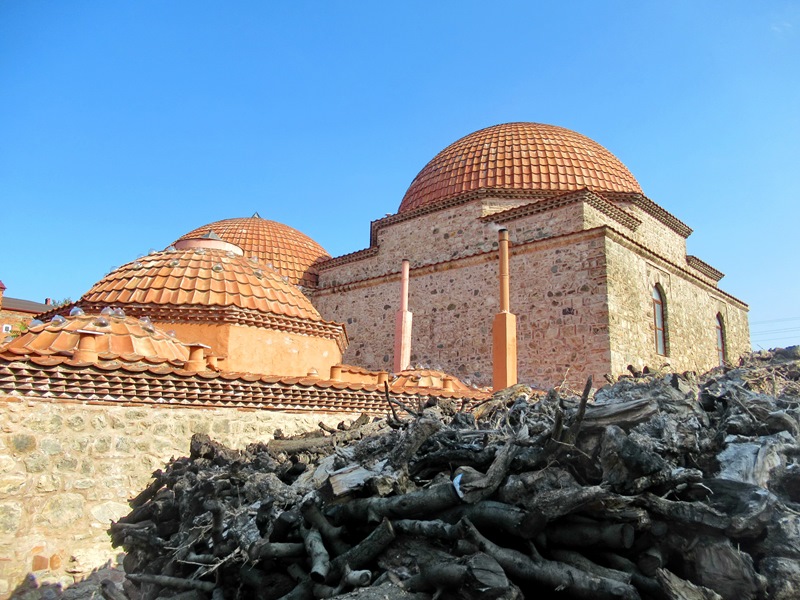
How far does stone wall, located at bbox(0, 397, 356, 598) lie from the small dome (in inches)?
131

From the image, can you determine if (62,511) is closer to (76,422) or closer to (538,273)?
(76,422)

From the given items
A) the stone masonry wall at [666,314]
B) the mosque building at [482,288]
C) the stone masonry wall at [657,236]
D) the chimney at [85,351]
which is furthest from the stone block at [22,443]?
the stone masonry wall at [657,236]

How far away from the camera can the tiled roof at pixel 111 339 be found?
5.85 metres

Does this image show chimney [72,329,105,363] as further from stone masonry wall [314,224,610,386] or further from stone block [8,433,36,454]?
stone masonry wall [314,224,610,386]

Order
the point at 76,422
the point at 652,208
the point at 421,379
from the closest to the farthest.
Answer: the point at 76,422, the point at 421,379, the point at 652,208

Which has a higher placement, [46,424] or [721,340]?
[721,340]

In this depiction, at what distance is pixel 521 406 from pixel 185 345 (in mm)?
5028

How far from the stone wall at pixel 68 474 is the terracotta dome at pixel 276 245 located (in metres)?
10.7

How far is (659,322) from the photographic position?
1185cm

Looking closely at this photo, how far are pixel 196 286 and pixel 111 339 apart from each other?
252cm

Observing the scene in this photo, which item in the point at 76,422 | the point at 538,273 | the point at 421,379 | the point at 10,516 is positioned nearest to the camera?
the point at 10,516

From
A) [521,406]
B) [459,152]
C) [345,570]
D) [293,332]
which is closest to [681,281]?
[459,152]

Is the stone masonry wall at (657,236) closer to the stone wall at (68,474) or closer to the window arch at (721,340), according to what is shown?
the window arch at (721,340)

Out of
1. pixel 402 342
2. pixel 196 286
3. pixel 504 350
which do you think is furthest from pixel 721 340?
pixel 196 286
